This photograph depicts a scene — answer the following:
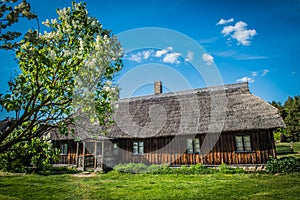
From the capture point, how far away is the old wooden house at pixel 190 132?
15.7 m

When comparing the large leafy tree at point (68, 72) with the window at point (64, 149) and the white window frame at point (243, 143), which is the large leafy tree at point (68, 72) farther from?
the window at point (64, 149)

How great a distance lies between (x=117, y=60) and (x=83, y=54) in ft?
2.26

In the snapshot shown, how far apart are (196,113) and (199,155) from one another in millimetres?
3665

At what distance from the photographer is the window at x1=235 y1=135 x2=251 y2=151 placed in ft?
52.2

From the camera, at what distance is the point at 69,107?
4.27 metres

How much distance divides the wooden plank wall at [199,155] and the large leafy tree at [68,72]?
14169 mm

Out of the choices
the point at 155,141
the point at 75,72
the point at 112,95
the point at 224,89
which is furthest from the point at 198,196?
the point at 224,89

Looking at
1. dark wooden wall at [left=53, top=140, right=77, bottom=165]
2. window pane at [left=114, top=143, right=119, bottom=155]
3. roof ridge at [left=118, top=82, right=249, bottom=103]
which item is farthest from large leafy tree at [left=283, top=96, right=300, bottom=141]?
dark wooden wall at [left=53, top=140, right=77, bottom=165]

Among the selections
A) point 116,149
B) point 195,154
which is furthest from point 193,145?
point 116,149

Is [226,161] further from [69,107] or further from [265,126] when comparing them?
[69,107]

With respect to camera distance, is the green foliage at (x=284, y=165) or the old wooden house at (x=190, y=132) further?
the old wooden house at (x=190, y=132)

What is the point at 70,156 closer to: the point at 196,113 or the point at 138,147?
the point at 138,147

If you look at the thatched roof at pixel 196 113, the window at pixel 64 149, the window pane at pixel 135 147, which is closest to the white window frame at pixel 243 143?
the thatched roof at pixel 196 113

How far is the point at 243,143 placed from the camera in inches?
633
